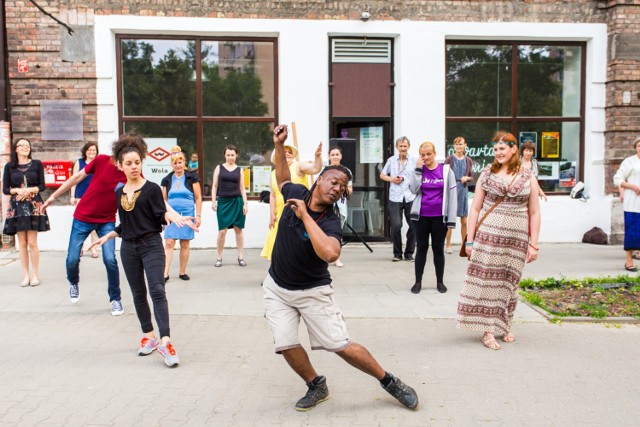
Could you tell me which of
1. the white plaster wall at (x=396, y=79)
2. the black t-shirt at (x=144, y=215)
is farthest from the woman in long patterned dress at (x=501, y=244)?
the white plaster wall at (x=396, y=79)

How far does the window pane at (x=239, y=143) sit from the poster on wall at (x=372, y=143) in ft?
5.57

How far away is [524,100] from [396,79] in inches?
101

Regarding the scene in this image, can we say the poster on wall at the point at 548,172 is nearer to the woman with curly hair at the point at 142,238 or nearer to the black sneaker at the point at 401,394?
the woman with curly hair at the point at 142,238

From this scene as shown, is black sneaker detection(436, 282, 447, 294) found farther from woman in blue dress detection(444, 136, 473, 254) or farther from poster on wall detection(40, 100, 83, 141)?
poster on wall detection(40, 100, 83, 141)

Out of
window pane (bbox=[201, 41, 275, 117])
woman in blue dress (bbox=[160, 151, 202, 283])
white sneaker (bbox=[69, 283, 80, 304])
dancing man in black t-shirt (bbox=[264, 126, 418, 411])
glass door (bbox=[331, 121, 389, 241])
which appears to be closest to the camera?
dancing man in black t-shirt (bbox=[264, 126, 418, 411])

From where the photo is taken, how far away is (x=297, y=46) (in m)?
12.1

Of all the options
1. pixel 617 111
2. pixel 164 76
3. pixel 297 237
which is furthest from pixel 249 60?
pixel 297 237

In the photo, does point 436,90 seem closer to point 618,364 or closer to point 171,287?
point 171,287

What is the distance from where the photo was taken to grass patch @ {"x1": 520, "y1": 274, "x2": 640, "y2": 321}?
744 centimetres

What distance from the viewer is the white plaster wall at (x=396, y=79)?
11.7 m

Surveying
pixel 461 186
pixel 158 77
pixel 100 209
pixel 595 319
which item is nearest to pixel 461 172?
pixel 461 186

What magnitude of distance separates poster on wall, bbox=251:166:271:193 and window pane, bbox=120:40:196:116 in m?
1.57

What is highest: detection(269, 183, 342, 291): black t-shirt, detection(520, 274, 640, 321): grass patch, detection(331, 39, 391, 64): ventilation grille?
detection(331, 39, 391, 64): ventilation grille

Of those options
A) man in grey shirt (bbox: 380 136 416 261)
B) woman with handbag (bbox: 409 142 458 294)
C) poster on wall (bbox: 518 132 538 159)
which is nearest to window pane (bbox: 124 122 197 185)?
man in grey shirt (bbox: 380 136 416 261)
